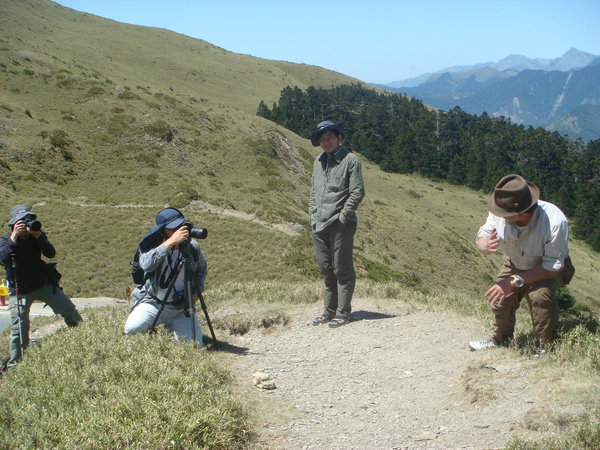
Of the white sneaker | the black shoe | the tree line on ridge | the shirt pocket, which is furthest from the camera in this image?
the tree line on ridge

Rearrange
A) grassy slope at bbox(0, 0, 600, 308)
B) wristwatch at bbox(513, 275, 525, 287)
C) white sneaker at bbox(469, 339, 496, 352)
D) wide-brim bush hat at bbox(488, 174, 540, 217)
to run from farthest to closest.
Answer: grassy slope at bbox(0, 0, 600, 308) → white sneaker at bbox(469, 339, 496, 352) → wristwatch at bbox(513, 275, 525, 287) → wide-brim bush hat at bbox(488, 174, 540, 217)

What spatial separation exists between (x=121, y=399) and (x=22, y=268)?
3.34m

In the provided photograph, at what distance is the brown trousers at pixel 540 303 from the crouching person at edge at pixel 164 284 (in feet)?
9.51

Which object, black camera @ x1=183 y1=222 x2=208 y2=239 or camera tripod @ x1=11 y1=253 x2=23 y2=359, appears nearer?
black camera @ x1=183 y1=222 x2=208 y2=239

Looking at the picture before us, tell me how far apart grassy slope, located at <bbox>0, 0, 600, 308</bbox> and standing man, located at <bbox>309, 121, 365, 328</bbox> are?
42.6 ft

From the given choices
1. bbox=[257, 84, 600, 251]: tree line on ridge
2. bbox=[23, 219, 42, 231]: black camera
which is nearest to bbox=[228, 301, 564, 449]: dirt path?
bbox=[23, 219, 42, 231]: black camera

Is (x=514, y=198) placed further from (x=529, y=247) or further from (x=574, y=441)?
(x=574, y=441)

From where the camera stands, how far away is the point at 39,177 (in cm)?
3067

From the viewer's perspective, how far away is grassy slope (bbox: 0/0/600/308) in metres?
22.4

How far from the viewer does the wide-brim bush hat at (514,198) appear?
414 centimetres

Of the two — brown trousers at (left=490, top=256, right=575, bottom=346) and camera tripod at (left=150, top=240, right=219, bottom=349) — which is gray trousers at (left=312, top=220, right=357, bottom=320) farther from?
brown trousers at (left=490, top=256, right=575, bottom=346)

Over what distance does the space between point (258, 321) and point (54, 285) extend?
251 cm

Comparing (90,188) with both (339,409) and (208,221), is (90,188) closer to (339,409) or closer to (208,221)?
(208,221)

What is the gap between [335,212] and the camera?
6453 mm
